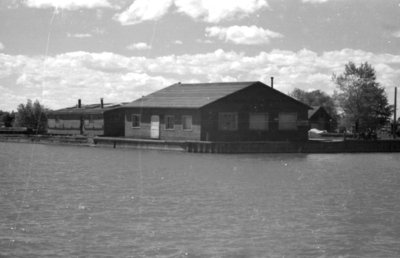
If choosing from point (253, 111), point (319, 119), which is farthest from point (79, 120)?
point (319, 119)

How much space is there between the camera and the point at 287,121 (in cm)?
5475

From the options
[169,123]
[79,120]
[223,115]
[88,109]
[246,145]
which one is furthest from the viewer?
[79,120]

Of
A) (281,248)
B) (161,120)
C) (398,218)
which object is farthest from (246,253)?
(161,120)

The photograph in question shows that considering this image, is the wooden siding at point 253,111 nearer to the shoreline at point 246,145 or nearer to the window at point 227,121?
the window at point 227,121

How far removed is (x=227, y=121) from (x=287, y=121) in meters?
6.38

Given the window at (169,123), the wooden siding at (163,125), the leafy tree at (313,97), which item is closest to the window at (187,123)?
the wooden siding at (163,125)

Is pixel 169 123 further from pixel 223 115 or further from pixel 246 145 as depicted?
pixel 246 145

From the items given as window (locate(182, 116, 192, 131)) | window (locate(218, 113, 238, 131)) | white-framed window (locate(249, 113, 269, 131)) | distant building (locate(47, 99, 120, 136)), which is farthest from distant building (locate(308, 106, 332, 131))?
window (locate(182, 116, 192, 131))

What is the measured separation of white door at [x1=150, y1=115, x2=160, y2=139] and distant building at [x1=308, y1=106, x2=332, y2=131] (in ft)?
156

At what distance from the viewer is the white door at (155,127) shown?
55.4 metres

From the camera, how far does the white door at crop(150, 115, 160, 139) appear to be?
182 ft

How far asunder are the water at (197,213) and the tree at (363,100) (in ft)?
164

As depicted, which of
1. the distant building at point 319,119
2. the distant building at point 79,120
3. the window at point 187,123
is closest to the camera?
the window at point 187,123

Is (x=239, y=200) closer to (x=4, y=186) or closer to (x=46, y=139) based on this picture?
(x=4, y=186)
